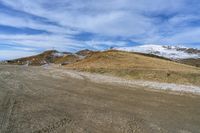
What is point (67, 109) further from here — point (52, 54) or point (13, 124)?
point (52, 54)

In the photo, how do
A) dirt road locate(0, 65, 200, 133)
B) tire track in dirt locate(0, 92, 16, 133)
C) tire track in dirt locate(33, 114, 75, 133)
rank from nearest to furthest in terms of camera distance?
tire track in dirt locate(33, 114, 75, 133) → tire track in dirt locate(0, 92, 16, 133) → dirt road locate(0, 65, 200, 133)

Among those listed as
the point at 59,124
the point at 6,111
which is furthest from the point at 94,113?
the point at 6,111

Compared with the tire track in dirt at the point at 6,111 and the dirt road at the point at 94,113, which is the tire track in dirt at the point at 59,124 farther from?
the tire track in dirt at the point at 6,111

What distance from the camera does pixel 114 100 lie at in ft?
55.3

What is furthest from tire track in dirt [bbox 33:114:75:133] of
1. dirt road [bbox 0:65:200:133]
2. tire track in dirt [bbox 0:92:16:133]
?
tire track in dirt [bbox 0:92:16:133]

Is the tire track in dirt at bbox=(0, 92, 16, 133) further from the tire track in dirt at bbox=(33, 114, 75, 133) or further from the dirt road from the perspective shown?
the tire track in dirt at bbox=(33, 114, 75, 133)

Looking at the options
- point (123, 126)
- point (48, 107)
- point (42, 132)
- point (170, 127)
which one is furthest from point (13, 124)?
point (170, 127)

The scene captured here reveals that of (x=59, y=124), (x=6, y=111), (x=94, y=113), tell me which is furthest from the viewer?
(x=94, y=113)

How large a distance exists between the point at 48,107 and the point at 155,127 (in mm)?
5866

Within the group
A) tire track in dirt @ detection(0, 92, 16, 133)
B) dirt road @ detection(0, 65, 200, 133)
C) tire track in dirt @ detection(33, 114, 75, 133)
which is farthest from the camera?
dirt road @ detection(0, 65, 200, 133)

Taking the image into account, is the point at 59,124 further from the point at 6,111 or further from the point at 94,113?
the point at 6,111

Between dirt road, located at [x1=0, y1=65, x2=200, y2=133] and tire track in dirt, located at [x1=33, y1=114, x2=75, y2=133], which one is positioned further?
dirt road, located at [x1=0, y1=65, x2=200, y2=133]

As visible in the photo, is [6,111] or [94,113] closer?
[6,111]

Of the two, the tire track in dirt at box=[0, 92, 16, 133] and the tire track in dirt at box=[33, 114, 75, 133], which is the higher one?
the tire track in dirt at box=[0, 92, 16, 133]
